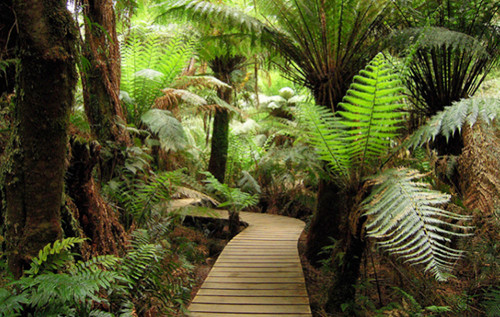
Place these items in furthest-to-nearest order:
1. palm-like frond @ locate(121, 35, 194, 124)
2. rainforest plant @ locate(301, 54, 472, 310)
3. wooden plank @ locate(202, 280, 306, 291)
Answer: palm-like frond @ locate(121, 35, 194, 124)
wooden plank @ locate(202, 280, 306, 291)
rainforest plant @ locate(301, 54, 472, 310)

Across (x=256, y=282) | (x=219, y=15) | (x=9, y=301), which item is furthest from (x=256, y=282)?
(x=219, y=15)

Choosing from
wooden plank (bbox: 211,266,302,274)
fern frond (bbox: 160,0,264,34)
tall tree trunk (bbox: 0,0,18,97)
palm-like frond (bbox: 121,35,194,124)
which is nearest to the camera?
tall tree trunk (bbox: 0,0,18,97)

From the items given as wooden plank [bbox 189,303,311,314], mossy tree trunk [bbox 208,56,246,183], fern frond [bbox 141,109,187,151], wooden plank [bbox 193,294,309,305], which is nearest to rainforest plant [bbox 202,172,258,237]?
fern frond [bbox 141,109,187,151]

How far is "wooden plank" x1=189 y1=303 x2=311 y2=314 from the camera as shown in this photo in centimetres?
212

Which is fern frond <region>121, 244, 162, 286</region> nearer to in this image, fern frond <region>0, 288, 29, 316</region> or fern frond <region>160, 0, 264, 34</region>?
fern frond <region>0, 288, 29, 316</region>

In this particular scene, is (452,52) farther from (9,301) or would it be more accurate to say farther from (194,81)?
(9,301)

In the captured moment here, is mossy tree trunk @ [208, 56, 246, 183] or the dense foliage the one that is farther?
mossy tree trunk @ [208, 56, 246, 183]

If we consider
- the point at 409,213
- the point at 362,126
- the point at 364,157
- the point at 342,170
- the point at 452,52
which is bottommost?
the point at 409,213

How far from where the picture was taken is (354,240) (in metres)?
2.12

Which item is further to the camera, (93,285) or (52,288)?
(93,285)

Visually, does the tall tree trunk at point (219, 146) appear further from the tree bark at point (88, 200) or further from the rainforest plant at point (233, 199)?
the tree bark at point (88, 200)

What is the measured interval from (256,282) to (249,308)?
1.41 ft

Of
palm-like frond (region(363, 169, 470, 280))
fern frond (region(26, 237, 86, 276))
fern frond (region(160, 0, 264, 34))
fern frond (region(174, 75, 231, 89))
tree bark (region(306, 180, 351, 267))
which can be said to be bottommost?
tree bark (region(306, 180, 351, 267))

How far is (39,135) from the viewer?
1.38 meters
